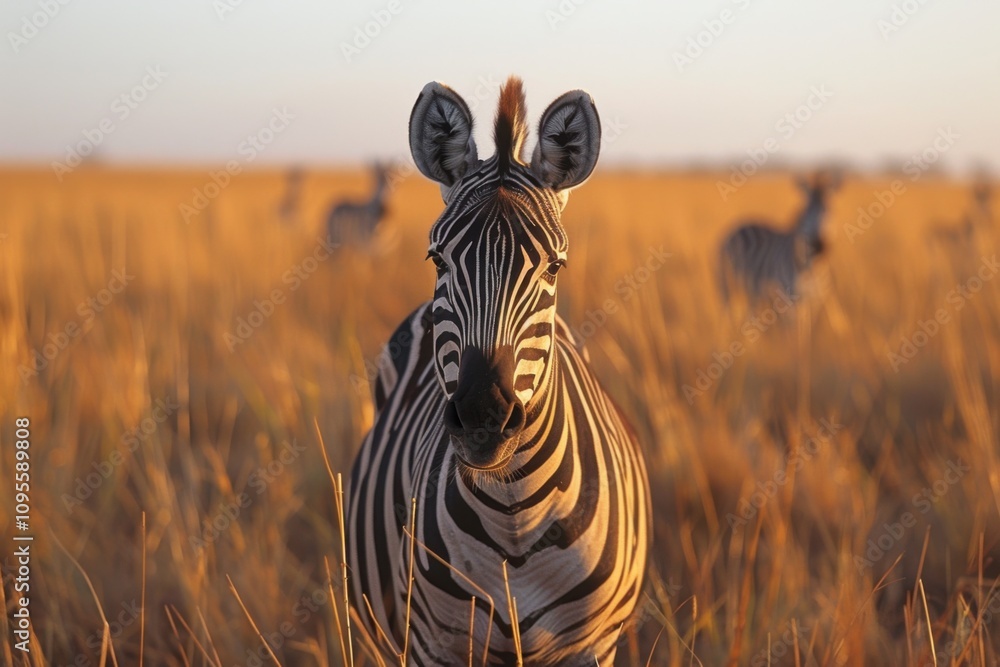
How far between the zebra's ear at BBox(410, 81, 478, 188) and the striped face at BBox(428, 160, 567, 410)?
0.57ft

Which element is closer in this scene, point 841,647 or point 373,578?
point 841,647

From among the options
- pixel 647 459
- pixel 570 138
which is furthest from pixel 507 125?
pixel 647 459

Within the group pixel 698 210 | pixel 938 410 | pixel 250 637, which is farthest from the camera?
pixel 698 210

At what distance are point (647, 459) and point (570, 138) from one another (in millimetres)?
2920

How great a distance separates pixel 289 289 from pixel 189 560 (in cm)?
495

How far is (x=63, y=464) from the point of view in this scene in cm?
452

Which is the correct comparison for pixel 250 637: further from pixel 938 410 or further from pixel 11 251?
pixel 938 410

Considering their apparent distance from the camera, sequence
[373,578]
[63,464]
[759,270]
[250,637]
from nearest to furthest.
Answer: [373,578] < [250,637] < [63,464] < [759,270]

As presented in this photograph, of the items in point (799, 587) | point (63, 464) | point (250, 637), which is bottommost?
point (799, 587)

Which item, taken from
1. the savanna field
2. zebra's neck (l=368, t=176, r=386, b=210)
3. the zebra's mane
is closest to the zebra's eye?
the zebra's mane

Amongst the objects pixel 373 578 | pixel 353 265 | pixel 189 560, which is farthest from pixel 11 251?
pixel 353 265

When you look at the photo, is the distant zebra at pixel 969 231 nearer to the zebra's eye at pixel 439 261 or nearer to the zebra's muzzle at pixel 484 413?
the zebra's eye at pixel 439 261

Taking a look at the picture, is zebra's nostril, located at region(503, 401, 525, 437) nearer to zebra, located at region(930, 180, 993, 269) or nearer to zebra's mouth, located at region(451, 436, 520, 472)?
zebra's mouth, located at region(451, 436, 520, 472)

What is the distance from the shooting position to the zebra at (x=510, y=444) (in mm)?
1875
